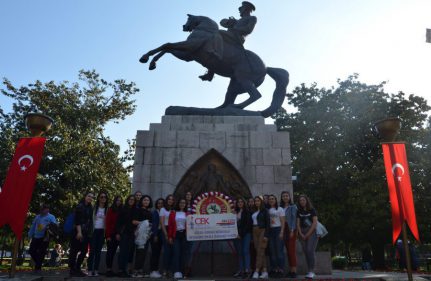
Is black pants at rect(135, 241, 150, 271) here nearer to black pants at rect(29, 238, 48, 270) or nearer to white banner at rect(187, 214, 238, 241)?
white banner at rect(187, 214, 238, 241)

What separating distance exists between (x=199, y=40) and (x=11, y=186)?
6.14m

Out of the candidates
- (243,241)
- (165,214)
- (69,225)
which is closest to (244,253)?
(243,241)

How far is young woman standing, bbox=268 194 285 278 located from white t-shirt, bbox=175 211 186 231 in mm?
1761

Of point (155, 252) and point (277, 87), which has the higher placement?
point (277, 87)

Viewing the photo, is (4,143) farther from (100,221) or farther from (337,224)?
(337,224)

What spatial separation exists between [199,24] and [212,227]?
20.8ft

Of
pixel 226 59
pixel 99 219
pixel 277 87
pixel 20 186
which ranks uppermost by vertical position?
pixel 226 59

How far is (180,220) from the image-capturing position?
301 inches

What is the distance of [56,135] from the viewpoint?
2127 cm

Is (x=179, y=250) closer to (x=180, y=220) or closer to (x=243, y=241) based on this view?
(x=180, y=220)

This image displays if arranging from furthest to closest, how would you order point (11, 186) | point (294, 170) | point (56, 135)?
point (294, 170) < point (56, 135) < point (11, 186)

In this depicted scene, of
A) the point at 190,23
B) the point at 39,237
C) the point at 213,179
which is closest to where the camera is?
the point at 39,237

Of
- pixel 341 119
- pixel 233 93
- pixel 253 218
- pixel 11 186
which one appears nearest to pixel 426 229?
pixel 341 119

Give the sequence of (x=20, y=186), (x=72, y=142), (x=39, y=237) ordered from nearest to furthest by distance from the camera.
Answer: (x=20, y=186) → (x=39, y=237) → (x=72, y=142)
